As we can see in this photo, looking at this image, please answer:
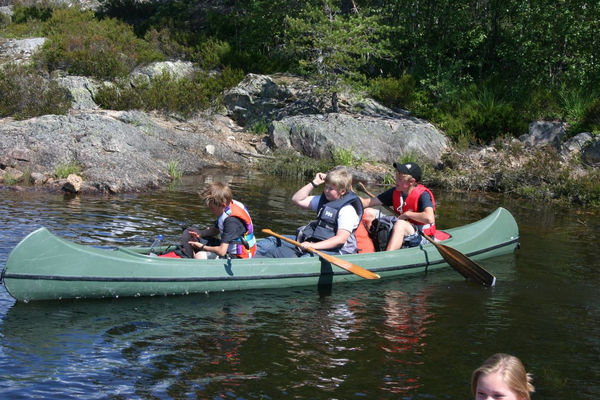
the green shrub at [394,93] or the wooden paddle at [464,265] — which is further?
the green shrub at [394,93]

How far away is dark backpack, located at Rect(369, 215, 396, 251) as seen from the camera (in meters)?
Result: 8.08

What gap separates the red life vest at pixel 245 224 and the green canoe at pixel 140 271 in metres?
0.11

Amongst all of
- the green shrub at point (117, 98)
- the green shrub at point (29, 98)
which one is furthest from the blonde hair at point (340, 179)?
the green shrub at point (117, 98)

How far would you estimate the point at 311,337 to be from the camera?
19.1ft

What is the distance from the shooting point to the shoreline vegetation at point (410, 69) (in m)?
15.3

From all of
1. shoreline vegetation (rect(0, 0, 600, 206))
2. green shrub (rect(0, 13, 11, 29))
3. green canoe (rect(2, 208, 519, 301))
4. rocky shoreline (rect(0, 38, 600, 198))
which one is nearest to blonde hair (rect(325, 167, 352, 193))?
green canoe (rect(2, 208, 519, 301))

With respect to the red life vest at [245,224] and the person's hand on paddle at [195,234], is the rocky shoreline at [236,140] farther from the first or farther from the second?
the red life vest at [245,224]

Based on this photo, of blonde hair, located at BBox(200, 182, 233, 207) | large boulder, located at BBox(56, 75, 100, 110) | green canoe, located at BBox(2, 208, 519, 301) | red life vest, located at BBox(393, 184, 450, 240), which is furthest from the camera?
large boulder, located at BBox(56, 75, 100, 110)

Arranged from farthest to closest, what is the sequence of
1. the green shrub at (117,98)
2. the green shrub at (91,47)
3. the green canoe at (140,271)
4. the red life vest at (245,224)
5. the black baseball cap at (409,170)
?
the green shrub at (91,47), the green shrub at (117,98), the black baseball cap at (409,170), the red life vest at (245,224), the green canoe at (140,271)

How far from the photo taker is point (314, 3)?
760 inches

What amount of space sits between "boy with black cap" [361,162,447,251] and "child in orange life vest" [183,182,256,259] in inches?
70.2

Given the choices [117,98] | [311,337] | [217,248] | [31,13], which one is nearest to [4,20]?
[31,13]

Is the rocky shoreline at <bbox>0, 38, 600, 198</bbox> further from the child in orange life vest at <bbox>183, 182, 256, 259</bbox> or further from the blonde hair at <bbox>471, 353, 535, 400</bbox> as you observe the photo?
the blonde hair at <bbox>471, 353, 535, 400</bbox>

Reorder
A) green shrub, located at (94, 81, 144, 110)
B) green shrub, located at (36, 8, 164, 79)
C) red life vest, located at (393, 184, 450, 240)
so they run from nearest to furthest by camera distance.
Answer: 1. red life vest, located at (393, 184, 450, 240)
2. green shrub, located at (94, 81, 144, 110)
3. green shrub, located at (36, 8, 164, 79)
